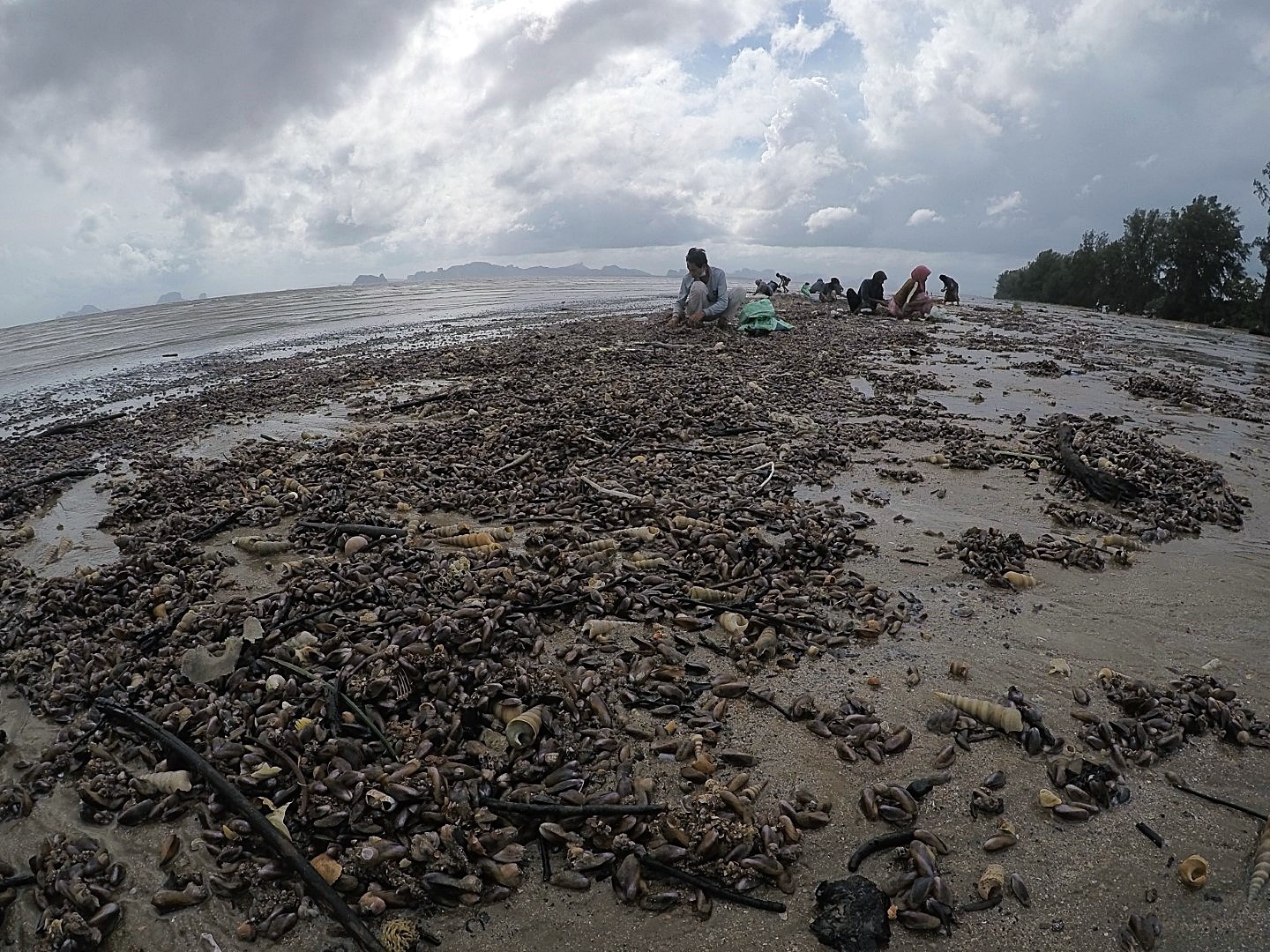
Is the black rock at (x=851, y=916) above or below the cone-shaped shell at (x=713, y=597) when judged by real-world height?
below

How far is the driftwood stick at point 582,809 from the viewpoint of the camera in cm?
275

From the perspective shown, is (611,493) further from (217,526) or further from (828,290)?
(828,290)

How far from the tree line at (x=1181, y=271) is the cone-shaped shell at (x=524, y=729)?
114ft

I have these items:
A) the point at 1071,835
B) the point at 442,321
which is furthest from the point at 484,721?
the point at 442,321

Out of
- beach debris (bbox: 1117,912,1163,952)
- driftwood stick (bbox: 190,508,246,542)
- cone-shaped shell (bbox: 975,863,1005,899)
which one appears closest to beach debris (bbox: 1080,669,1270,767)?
beach debris (bbox: 1117,912,1163,952)

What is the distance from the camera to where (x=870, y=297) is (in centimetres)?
2289

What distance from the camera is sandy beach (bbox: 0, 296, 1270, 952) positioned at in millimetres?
2490

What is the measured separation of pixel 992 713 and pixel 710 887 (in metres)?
1.69

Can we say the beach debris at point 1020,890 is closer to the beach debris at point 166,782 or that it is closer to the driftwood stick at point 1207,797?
the driftwood stick at point 1207,797

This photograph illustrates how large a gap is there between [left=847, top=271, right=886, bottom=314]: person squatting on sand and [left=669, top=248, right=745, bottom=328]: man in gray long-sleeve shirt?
831 centimetres

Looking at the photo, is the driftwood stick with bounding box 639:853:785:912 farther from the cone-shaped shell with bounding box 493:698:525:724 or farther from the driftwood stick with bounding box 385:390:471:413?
the driftwood stick with bounding box 385:390:471:413

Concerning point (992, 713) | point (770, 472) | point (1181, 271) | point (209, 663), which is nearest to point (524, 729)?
point (209, 663)

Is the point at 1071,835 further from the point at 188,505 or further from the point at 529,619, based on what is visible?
the point at 188,505

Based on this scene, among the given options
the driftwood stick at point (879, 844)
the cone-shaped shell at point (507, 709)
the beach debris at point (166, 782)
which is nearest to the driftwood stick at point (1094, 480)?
the driftwood stick at point (879, 844)
